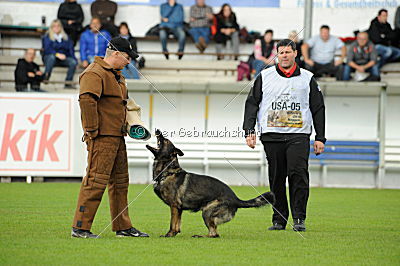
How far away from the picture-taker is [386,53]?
19094mm

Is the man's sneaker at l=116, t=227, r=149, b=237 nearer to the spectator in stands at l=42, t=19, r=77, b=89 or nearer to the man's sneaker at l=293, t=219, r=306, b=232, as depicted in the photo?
the man's sneaker at l=293, t=219, r=306, b=232

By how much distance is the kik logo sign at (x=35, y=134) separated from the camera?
16.0 metres

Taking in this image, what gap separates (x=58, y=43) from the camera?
18141 millimetres

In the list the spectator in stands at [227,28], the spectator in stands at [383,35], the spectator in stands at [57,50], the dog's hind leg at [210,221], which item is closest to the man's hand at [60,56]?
the spectator in stands at [57,50]

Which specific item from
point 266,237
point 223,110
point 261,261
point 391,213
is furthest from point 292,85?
point 391,213

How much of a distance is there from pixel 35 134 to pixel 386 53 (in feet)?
28.8

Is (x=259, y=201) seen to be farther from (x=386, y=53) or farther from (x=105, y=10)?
(x=105, y=10)

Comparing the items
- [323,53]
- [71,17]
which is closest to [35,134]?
[71,17]

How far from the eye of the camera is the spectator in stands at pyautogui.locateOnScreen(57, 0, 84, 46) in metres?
19.5

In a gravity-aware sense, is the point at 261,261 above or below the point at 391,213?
above

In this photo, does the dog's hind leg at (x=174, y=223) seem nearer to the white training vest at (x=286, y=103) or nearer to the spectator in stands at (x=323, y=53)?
the white training vest at (x=286, y=103)

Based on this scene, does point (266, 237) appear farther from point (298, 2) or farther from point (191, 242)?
point (298, 2)

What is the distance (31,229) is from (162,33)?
11968mm

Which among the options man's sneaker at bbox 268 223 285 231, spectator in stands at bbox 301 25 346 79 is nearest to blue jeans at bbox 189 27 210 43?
spectator in stands at bbox 301 25 346 79
